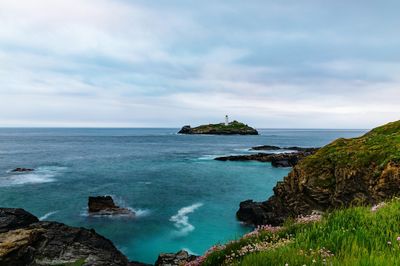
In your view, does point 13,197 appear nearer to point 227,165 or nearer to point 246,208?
point 246,208

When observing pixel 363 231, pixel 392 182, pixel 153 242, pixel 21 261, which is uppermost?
pixel 363 231

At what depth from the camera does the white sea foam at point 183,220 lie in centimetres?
3403

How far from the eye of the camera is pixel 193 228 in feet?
114

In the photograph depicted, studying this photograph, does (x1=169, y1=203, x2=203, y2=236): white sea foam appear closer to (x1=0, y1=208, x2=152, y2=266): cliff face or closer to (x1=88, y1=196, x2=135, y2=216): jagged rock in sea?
(x1=88, y1=196, x2=135, y2=216): jagged rock in sea

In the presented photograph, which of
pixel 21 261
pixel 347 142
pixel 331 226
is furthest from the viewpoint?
pixel 347 142

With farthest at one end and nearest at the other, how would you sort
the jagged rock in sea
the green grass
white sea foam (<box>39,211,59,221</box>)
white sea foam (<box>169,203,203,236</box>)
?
the jagged rock in sea
white sea foam (<box>39,211,59,221</box>)
white sea foam (<box>169,203,203,236</box>)
the green grass

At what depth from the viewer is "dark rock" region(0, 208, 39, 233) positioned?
25.7 m

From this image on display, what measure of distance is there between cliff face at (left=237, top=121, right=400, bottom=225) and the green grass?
11.9 meters

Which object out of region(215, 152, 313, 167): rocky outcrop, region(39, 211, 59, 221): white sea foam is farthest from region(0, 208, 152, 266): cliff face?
region(215, 152, 313, 167): rocky outcrop

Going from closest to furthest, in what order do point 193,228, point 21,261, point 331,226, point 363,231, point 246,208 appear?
point 363,231, point 331,226, point 21,261, point 193,228, point 246,208

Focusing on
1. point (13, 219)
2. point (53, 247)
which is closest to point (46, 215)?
point (13, 219)

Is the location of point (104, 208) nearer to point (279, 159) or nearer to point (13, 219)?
point (13, 219)

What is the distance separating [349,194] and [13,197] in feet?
144

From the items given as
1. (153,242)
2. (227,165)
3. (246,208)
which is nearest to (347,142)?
(246,208)
